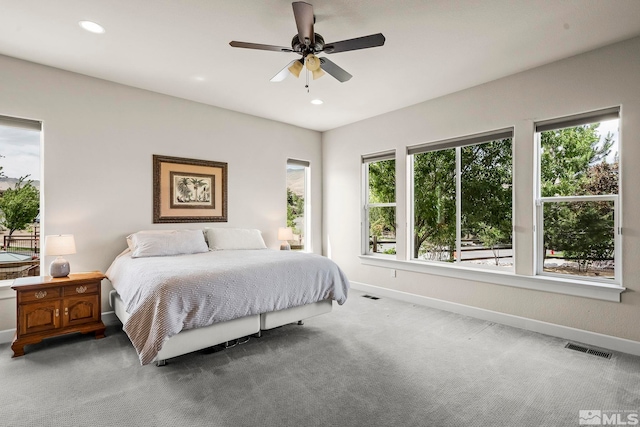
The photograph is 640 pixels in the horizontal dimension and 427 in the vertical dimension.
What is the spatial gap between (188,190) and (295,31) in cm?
257

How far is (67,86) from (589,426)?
5296 millimetres

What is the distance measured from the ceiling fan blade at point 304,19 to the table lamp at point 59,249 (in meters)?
2.90

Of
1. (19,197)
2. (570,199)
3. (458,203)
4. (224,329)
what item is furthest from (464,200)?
(19,197)

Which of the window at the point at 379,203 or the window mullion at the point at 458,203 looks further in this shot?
the window at the point at 379,203

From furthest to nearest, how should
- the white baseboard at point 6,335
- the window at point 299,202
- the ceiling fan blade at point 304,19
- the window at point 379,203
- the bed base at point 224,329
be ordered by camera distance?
1. the window at point 299,202
2. the window at point 379,203
3. the white baseboard at point 6,335
4. the bed base at point 224,329
5. the ceiling fan blade at point 304,19

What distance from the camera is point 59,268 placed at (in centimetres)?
316

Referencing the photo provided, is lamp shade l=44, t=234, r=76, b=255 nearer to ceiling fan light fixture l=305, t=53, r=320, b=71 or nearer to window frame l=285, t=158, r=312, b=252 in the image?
ceiling fan light fixture l=305, t=53, r=320, b=71

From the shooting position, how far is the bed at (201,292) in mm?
2430

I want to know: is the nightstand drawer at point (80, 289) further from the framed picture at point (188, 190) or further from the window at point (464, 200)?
the window at point (464, 200)

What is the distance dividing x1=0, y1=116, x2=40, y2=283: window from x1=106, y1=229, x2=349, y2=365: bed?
32.2 inches

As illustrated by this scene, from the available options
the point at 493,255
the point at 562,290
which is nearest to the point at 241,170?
the point at 493,255

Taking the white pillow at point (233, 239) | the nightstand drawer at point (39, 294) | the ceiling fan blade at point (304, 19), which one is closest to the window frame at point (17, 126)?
the nightstand drawer at point (39, 294)

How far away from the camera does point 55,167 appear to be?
3.44 metres

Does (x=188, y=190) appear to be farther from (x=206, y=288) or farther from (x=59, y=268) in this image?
(x=206, y=288)
